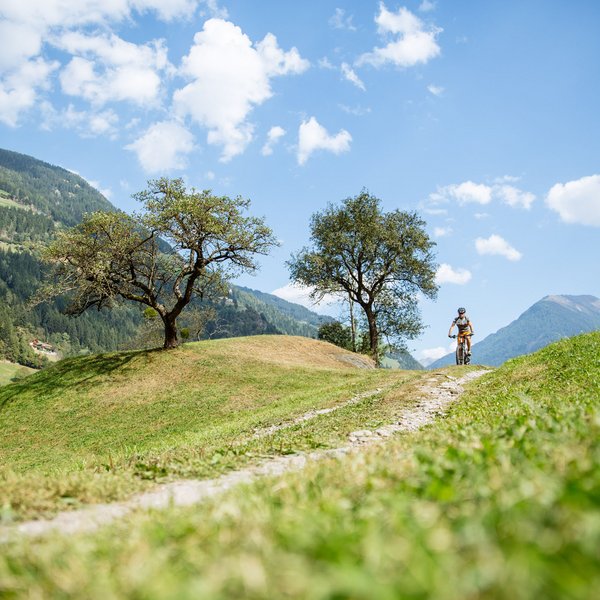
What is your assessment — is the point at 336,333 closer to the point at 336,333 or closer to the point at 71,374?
the point at 336,333

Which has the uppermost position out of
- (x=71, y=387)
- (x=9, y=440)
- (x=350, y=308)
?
(x=350, y=308)

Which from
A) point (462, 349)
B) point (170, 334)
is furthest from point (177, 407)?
point (462, 349)

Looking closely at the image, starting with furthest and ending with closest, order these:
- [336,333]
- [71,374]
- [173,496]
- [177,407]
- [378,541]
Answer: [336,333] → [71,374] → [177,407] → [173,496] → [378,541]

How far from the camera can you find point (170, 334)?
3903 cm

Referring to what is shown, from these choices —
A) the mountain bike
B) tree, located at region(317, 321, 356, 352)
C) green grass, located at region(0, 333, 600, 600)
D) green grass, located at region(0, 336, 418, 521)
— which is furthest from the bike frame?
tree, located at region(317, 321, 356, 352)

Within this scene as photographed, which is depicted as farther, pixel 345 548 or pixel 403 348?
pixel 403 348

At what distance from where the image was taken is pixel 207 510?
412 cm

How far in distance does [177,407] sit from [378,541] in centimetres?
2772

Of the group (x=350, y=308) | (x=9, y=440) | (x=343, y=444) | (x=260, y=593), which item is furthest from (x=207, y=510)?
(x=350, y=308)

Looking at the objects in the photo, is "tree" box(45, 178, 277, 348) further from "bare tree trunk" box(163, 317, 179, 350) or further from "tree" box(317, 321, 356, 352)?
"tree" box(317, 321, 356, 352)

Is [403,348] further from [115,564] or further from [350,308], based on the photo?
[115,564]

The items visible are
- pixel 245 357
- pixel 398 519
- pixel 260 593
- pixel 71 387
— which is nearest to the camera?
pixel 260 593

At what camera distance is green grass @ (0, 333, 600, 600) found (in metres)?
2.03

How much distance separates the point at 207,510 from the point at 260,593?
2157 millimetres
